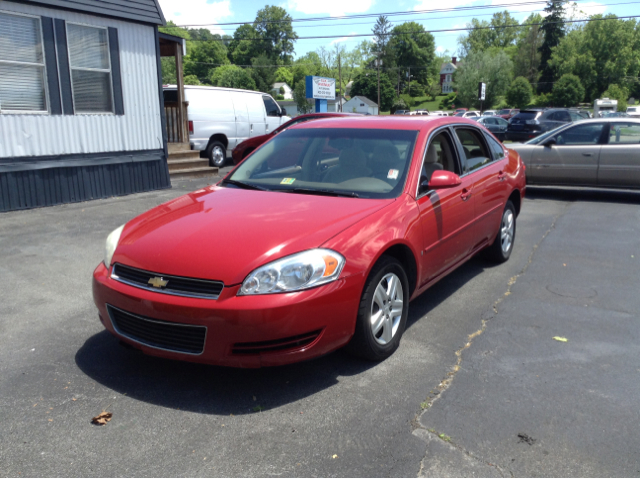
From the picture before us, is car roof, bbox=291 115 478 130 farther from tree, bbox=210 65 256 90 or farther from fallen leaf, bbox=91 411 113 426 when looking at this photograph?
tree, bbox=210 65 256 90

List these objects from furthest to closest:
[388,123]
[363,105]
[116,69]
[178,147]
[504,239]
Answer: [363,105]
[178,147]
[116,69]
[504,239]
[388,123]

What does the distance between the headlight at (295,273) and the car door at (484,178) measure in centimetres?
237

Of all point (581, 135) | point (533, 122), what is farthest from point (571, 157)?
point (533, 122)

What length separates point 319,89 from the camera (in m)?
25.0

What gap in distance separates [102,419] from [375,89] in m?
96.4

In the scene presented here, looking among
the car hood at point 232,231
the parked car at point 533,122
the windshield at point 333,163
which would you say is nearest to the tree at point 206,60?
the parked car at point 533,122

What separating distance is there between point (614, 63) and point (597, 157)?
86492 millimetres

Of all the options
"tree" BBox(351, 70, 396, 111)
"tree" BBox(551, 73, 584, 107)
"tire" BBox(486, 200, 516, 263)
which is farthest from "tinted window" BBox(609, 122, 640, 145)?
"tree" BBox(351, 70, 396, 111)

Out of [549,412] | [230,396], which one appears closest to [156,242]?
[230,396]

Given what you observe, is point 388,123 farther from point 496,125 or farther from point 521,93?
point 521,93

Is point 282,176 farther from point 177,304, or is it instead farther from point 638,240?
point 638,240

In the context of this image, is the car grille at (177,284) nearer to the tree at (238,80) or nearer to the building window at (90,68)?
the building window at (90,68)

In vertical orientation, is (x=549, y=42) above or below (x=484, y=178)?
above

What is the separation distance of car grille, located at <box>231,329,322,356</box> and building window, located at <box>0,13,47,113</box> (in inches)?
307
